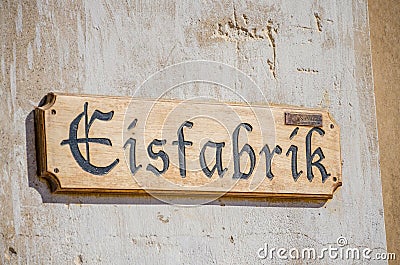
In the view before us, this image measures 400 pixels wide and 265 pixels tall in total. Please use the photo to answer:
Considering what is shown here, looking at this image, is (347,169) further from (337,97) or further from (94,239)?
(94,239)

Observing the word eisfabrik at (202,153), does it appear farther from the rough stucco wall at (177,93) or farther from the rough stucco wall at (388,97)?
the rough stucco wall at (388,97)

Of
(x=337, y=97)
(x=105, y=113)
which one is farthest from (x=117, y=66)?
(x=337, y=97)

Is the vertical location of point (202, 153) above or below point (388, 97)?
below

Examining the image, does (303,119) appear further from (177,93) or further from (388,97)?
(388,97)

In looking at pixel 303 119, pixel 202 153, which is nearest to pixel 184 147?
pixel 202 153

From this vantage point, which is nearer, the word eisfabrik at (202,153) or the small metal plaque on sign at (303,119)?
the word eisfabrik at (202,153)

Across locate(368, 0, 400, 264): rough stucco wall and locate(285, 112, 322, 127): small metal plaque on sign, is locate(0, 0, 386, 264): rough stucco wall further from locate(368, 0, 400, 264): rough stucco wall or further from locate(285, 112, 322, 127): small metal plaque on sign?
locate(368, 0, 400, 264): rough stucco wall

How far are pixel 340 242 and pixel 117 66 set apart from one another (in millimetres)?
770

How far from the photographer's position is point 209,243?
6.84ft

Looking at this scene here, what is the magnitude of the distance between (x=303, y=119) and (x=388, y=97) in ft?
1.76

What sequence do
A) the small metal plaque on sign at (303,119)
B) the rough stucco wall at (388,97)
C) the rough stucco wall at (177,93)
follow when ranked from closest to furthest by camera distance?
the rough stucco wall at (177,93) → the small metal plaque on sign at (303,119) → the rough stucco wall at (388,97)

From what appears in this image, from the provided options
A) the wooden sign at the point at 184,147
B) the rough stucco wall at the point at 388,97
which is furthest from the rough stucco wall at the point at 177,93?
the rough stucco wall at the point at 388,97

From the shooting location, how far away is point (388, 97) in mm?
2641

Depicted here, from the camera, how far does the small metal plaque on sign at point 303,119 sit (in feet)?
7.22
